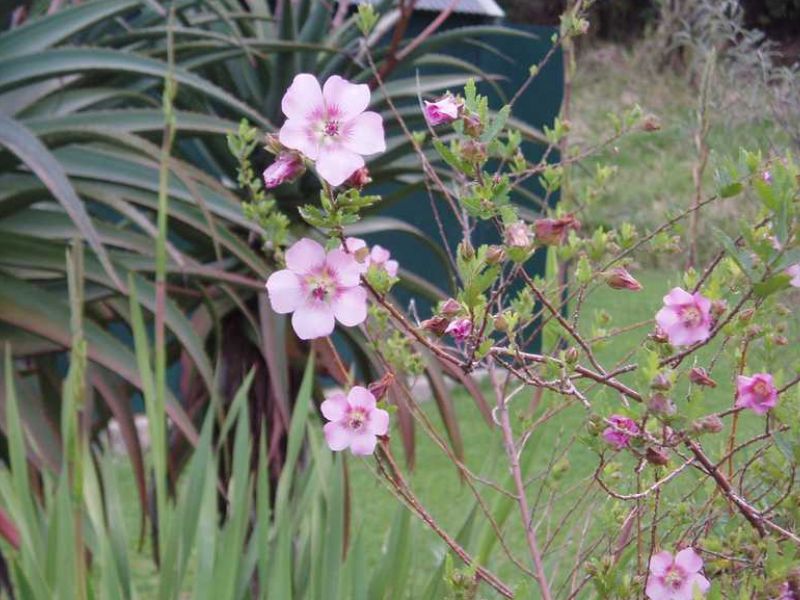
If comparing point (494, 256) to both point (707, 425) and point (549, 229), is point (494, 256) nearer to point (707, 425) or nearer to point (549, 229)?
point (549, 229)

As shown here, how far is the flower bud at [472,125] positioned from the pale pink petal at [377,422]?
226 mm

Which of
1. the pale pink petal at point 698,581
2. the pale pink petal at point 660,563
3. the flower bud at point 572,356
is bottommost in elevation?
the pale pink petal at point 698,581

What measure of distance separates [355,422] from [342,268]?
0.59 ft

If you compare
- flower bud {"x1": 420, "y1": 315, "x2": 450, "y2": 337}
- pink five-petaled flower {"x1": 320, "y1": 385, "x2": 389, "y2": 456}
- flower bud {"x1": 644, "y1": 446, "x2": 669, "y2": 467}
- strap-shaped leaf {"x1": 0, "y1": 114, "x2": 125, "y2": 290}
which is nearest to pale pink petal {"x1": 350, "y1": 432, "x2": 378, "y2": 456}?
pink five-petaled flower {"x1": 320, "y1": 385, "x2": 389, "y2": 456}

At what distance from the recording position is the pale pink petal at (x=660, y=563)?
909 millimetres

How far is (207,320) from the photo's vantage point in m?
2.47

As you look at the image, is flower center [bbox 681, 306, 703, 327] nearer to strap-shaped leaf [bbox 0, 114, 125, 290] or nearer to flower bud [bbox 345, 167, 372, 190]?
flower bud [bbox 345, 167, 372, 190]

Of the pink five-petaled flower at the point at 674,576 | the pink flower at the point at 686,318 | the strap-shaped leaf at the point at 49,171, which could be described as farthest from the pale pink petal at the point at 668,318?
the strap-shaped leaf at the point at 49,171

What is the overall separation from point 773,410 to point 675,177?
9227 mm

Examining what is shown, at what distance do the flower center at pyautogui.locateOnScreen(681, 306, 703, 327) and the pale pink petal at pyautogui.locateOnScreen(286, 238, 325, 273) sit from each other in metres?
0.22

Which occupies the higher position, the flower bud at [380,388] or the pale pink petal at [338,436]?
the flower bud at [380,388]

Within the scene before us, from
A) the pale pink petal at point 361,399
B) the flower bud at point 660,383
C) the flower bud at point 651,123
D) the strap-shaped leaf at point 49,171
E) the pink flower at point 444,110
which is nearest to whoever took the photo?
the flower bud at point 660,383

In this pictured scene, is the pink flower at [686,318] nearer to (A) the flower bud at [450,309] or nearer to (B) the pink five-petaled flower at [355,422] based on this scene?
(A) the flower bud at [450,309]

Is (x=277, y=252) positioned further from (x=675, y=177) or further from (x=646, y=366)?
(x=675, y=177)
